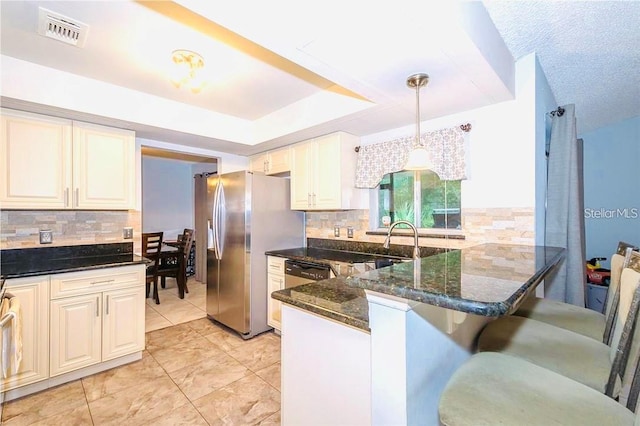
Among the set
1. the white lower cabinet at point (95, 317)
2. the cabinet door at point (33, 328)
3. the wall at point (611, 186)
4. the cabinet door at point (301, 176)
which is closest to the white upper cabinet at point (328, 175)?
the cabinet door at point (301, 176)

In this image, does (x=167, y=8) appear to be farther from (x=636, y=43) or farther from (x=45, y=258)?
(x=636, y=43)

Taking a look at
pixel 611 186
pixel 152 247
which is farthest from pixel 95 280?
pixel 611 186

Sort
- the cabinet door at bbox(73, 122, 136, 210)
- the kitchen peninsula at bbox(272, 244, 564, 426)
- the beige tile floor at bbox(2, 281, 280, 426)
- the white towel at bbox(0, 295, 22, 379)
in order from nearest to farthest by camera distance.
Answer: the kitchen peninsula at bbox(272, 244, 564, 426) → the white towel at bbox(0, 295, 22, 379) → the beige tile floor at bbox(2, 281, 280, 426) → the cabinet door at bbox(73, 122, 136, 210)

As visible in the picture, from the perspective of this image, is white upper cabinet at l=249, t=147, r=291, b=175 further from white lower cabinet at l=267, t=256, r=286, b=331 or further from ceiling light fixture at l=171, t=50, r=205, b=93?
ceiling light fixture at l=171, t=50, r=205, b=93

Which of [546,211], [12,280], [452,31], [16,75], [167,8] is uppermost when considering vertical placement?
[167,8]

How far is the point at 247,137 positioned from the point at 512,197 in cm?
268

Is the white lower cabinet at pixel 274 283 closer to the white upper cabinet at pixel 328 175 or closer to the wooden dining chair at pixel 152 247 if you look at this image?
the white upper cabinet at pixel 328 175

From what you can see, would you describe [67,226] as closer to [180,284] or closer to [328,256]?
[180,284]

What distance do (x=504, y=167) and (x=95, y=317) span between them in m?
3.37

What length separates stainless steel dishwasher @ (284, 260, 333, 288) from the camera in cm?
266

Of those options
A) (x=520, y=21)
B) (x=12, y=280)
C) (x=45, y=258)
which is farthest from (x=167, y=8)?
(x=45, y=258)

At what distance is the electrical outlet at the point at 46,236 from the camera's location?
2.49 meters

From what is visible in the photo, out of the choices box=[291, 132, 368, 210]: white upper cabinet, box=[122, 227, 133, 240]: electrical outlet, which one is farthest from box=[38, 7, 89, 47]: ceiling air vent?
box=[291, 132, 368, 210]: white upper cabinet

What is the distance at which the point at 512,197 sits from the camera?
205cm
